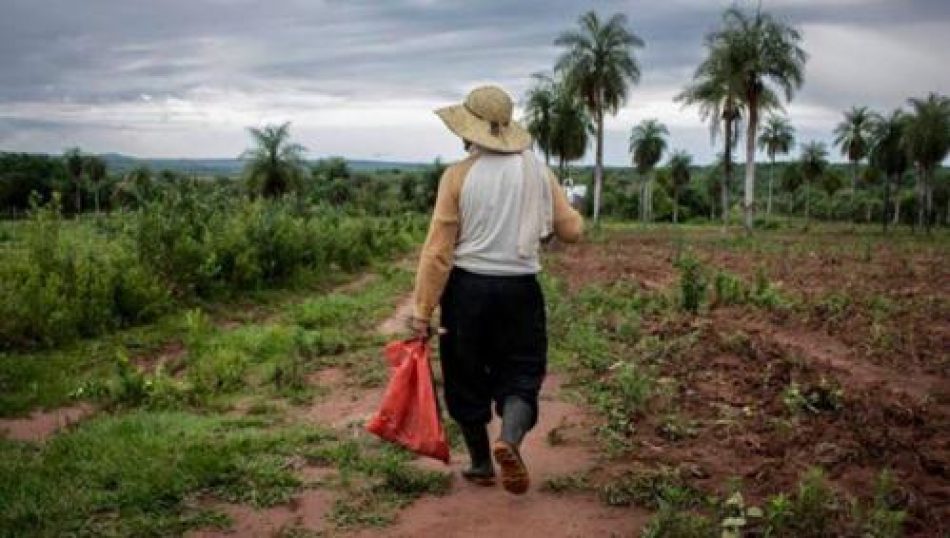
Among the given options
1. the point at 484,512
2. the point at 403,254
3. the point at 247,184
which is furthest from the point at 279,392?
the point at 247,184

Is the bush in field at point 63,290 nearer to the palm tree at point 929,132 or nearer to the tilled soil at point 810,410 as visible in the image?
the tilled soil at point 810,410

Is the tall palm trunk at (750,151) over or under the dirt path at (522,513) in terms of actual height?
over

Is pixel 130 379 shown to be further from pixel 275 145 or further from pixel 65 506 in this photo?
pixel 275 145

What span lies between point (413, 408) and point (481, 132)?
1478 mm

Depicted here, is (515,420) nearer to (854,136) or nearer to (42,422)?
(42,422)

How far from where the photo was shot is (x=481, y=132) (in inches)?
181

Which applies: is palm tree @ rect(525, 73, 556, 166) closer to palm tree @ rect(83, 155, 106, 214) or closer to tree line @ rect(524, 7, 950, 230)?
tree line @ rect(524, 7, 950, 230)

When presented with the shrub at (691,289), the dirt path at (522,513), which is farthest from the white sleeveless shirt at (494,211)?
the shrub at (691,289)

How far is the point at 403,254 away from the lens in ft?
83.5

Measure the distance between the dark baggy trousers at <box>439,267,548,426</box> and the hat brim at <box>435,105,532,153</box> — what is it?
66cm

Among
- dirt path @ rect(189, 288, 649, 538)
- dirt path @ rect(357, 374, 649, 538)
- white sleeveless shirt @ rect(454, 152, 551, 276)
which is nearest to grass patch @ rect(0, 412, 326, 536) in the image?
dirt path @ rect(189, 288, 649, 538)

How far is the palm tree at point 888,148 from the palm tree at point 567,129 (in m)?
17.3

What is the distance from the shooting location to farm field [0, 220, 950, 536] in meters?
4.43

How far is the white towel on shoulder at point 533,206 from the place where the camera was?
4.60m
